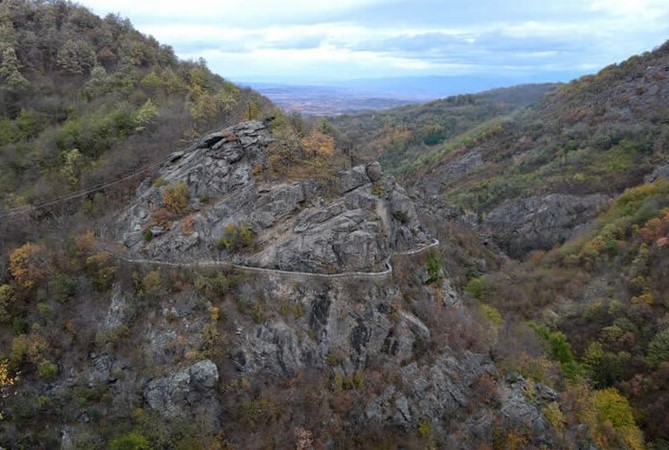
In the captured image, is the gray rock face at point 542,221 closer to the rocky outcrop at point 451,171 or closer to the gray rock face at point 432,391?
the rocky outcrop at point 451,171

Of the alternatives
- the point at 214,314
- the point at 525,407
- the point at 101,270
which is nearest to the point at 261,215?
the point at 214,314

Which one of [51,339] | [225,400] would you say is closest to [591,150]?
[225,400]

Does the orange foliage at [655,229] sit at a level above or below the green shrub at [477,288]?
above

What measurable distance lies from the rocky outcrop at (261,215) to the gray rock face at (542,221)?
33.0 m

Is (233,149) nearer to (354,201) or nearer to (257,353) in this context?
(354,201)

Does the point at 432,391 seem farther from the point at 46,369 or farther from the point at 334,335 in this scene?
the point at 46,369

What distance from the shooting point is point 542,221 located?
196 feet

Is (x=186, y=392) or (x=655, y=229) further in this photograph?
(x=655, y=229)

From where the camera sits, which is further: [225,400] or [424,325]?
[424,325]

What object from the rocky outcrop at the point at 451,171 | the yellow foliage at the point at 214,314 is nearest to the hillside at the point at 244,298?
the yellow foliage at the point at 214,314

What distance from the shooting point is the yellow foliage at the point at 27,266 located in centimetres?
2400

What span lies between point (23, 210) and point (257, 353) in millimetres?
16333

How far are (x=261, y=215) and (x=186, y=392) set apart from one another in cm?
1007

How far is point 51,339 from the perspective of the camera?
75.4 ft
